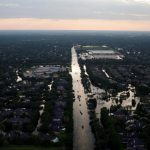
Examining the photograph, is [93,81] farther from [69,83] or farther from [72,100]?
[72,100]

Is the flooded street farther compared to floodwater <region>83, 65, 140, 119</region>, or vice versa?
floodwater <region>83, 65, 140, 119</region>

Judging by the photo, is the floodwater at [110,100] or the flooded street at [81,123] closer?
the flooded street at [81,123]

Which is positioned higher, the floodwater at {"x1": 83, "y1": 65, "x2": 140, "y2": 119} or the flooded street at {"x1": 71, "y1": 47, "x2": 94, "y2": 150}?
the floodwater at {"x1": 83, "y1": 65, "x2": 140, "y2": 119}

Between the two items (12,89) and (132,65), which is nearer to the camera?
(12,89)

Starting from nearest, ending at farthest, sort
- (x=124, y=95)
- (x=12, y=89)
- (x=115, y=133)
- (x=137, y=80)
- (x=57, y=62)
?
(x=115, y=133)
(x=124, y=95)
(x=12, y=89)
(x=137, y=80)
(x=57, y=62)

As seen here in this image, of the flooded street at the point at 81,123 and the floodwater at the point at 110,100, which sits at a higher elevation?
the floodwater at the point at 110,100

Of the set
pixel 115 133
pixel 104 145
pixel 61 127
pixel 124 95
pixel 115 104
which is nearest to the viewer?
pixel 104 145

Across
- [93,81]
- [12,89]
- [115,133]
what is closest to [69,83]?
[93,81]

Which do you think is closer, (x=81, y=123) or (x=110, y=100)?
(x=81, y=123)

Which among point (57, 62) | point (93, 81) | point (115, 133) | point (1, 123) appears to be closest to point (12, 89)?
point (93, 81)

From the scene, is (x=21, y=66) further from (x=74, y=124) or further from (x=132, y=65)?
(x=74, y=124)
